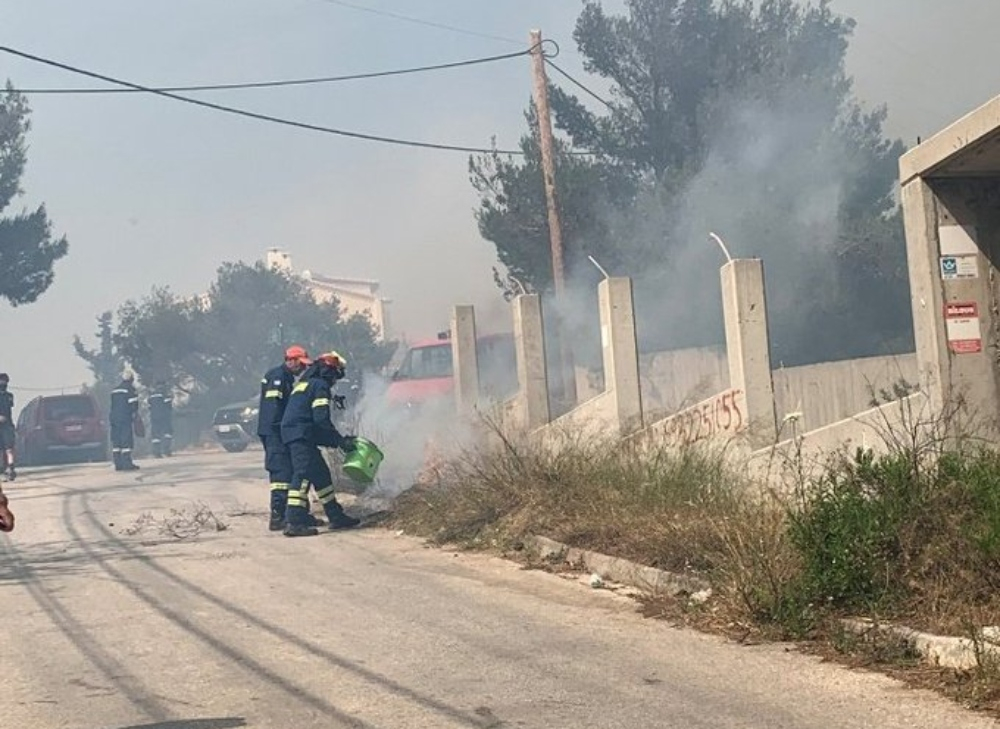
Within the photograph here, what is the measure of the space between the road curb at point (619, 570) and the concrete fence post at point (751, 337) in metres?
2.35

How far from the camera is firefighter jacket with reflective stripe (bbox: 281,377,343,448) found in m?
12.5

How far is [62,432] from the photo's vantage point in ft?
96.8

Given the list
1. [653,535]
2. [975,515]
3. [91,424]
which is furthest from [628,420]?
[91,424]

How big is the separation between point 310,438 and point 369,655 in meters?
5.85

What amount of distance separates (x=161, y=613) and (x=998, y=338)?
5.99 metres

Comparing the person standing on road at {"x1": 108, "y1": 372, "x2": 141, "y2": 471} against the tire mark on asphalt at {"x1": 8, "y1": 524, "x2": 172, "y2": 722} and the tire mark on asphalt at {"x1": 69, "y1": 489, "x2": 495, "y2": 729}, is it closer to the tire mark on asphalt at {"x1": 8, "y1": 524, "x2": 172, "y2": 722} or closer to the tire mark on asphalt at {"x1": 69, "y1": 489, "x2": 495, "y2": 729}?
the tire mark on asphalt at {"x1": 69, "y1": 489, "x2": 495, "y2": 729}

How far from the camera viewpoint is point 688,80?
2898 cm

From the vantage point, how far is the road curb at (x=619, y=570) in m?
8.07

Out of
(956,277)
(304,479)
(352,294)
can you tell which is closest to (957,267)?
(956,277)

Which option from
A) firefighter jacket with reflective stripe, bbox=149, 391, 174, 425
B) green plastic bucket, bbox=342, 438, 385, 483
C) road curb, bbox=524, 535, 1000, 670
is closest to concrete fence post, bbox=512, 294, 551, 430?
green plastic bucket, bbox=342, 438, 385, 483

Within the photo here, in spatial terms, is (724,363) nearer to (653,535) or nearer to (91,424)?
(653,535)

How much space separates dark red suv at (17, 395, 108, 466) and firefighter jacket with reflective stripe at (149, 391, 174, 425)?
147cm

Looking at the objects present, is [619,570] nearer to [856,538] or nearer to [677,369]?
[856,538]

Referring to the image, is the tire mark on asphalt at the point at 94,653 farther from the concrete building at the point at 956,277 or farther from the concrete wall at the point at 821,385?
the concrete wall at the point at 821,385
